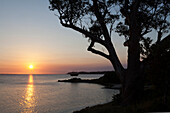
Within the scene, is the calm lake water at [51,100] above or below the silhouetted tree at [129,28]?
below

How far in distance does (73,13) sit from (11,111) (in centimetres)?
1379

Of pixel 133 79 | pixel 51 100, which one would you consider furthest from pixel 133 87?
pixel 51 100

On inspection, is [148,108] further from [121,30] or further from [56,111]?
[56,111]

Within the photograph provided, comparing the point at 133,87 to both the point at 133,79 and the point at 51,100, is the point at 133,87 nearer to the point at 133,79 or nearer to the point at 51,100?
the point at 133,79

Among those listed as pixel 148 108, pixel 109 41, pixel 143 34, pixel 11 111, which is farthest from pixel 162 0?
A: pixel 11 111

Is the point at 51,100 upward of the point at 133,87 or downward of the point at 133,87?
downward

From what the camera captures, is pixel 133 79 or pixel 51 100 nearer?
pixel 133 79

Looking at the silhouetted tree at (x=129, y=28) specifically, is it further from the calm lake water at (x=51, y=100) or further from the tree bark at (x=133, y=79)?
the calm lake water at (x=51, y=100)

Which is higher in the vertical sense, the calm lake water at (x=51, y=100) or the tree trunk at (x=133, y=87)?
the tree trunk at (x=133, y=87)

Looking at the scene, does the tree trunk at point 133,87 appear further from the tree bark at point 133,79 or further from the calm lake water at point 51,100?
the calm lake water at point 51,100

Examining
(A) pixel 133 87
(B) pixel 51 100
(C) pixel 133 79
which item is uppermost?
(C) pixel 133 79

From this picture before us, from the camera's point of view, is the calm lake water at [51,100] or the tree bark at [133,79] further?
the calm lake water at [51,100]

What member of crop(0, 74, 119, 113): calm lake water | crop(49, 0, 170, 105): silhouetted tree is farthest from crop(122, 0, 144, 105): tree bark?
crop(0, 74, 119, 113): calm lake water

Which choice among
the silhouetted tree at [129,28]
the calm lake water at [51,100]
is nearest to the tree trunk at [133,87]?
the silhouetted tree at [129,28]
